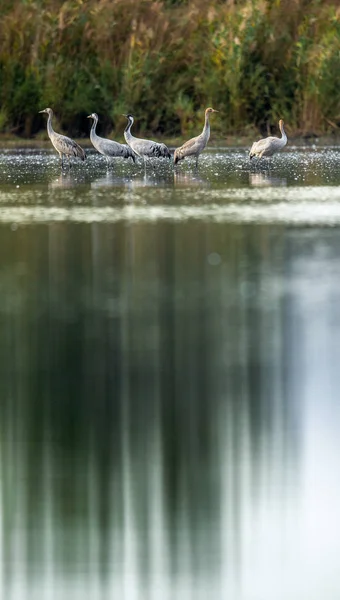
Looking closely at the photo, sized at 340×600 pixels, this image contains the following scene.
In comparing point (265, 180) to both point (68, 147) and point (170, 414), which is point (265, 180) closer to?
point (68, 147)

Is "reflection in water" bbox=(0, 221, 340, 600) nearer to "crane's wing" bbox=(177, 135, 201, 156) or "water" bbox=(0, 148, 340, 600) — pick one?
Result: "water" bbox=(0, 148, 340, 600)

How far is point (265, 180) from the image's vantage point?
1803 centimetres

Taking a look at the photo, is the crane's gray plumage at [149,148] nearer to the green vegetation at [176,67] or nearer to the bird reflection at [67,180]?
the bird reflection at [67,180]

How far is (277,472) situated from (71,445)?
0.79 meters

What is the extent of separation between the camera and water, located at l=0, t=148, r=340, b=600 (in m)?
4.63

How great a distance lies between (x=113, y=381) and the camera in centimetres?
674

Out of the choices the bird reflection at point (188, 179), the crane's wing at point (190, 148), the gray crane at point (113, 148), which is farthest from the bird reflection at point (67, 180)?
the crane's wing at point (190, 148)

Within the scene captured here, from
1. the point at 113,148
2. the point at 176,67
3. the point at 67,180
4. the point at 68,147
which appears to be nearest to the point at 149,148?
the point at 113,148

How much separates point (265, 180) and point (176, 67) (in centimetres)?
935

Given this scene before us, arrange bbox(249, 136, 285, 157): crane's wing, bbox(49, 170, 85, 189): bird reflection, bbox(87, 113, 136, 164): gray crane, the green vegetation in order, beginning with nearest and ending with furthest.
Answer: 1. bbox(49, 170, 85, 189): bird reflection
2. bbox(249, 136, 285, 157): crane's wing
3. bbox(87, 113, 136, 164): gray crane
4. the green vegetation

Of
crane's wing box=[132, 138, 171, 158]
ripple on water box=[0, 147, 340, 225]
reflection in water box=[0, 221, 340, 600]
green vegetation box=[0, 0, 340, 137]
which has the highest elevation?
green vegetation box=[0, 0, 340, 137]

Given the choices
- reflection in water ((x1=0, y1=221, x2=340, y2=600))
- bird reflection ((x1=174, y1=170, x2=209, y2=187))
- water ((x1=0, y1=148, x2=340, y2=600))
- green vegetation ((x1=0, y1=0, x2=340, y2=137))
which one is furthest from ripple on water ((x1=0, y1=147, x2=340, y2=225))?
reflection in water ((x1=0, y1=221, x2=340, y2=600))

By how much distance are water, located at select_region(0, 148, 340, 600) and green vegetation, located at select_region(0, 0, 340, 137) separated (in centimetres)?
1424

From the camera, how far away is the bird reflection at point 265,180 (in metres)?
17.3
